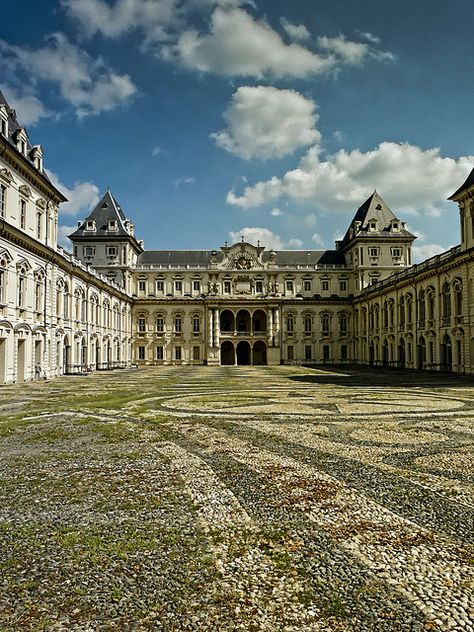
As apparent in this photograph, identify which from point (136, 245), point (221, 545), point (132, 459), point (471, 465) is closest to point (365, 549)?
point (221, 545)

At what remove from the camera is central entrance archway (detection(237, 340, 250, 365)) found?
7500 centimetres

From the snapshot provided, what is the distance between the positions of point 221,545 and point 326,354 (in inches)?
2653

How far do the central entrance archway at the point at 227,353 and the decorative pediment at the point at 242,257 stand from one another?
12096 mm

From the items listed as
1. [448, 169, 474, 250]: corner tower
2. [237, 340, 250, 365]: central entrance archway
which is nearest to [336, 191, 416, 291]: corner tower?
[237, 340, 250, 365]: central entrance archway

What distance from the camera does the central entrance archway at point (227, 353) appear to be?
73488 millimetres

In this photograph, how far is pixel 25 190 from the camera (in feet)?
108

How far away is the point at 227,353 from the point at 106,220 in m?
27.5

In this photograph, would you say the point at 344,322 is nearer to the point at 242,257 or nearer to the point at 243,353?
the point at 243,353

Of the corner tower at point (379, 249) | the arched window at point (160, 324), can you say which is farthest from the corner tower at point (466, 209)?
the arched window at point (160, 324)

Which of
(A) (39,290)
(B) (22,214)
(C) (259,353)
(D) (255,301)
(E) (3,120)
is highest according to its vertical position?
(E) (3,120)

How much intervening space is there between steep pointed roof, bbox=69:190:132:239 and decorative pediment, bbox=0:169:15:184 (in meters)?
37.5

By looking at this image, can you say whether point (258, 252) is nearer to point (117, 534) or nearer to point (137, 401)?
point (137, 401)

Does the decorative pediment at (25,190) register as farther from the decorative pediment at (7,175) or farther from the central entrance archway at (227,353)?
the central entrance archway at (227,353)

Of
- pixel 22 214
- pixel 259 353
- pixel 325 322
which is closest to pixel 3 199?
pixel 22 214
